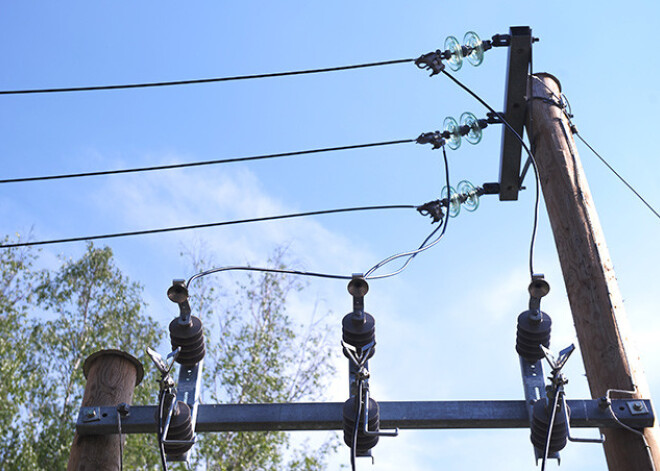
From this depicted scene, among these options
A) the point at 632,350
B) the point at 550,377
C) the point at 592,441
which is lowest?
the point at 592,441

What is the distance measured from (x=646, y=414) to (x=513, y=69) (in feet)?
7.42

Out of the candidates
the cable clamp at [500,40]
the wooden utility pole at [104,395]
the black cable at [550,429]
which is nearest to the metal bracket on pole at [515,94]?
the cable clamp at [500,40]

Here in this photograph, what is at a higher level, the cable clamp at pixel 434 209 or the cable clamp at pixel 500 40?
the cable clamp at pixel 500 40

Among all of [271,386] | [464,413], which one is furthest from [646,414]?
[271,386]

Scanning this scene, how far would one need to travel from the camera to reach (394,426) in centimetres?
296

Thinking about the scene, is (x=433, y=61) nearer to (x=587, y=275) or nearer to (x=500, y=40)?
(x=500, y=40)

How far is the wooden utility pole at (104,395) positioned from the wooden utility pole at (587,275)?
206cm

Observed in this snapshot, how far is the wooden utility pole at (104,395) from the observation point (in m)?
3.01

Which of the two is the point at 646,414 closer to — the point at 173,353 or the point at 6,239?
the point at 173,353

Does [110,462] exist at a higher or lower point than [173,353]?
lower

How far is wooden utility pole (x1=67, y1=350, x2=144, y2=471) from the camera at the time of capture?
3.01 meters

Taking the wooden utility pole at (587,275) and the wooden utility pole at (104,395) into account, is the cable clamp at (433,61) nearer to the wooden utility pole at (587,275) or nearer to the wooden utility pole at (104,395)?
the wooden utility pole at (587,275)

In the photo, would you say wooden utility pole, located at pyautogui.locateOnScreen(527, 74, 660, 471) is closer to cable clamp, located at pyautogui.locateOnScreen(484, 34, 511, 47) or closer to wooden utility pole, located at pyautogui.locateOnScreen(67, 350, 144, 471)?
cable clamp, located at pyautogui.locateOnScreen(484, 34, 511, 47)

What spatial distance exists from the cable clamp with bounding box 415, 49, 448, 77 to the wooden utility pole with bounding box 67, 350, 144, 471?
8.38ft
